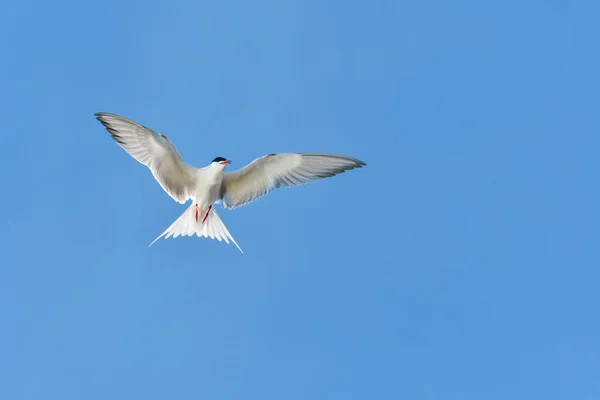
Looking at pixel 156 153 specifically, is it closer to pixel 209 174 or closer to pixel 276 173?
pixel 209 174

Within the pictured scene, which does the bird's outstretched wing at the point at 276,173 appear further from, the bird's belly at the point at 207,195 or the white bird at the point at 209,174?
the bird's belly at the point at 207,195

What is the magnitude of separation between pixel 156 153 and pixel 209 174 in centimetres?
99

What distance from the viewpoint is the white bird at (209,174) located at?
1683 cm

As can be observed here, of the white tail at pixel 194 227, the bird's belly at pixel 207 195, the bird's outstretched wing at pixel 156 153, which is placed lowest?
the white tail at pixel 194 227

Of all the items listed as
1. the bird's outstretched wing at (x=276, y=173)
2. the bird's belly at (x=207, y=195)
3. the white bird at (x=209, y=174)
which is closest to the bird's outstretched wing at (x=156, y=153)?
the white bird at (x=209, y=174)

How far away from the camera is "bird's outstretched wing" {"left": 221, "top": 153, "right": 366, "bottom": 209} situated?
55.8 feet

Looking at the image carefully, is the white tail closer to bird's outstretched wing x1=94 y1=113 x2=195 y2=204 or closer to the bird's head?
bird's outstretched wing x1=94 y1=113 x2=195 y2=204

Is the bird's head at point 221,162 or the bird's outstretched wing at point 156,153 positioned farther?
the bird's head at point 221,162

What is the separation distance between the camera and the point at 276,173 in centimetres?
1738

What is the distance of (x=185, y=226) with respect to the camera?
17.7 m

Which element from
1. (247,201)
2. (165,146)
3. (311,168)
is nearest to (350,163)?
(311,168)

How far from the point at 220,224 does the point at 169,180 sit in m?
1.22

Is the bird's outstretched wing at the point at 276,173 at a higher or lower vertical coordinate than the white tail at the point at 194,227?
higher

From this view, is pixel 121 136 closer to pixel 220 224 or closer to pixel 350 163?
pixel 220 224
